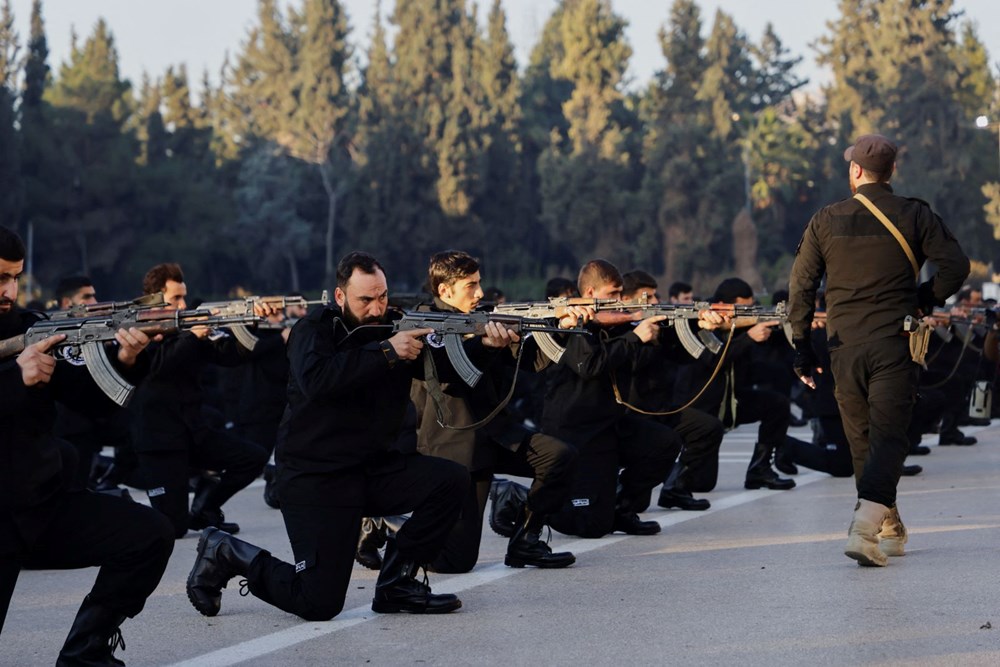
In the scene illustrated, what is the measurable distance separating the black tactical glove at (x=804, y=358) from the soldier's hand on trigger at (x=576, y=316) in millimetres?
1775

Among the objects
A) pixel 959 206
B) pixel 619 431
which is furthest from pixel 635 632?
pixel 959 206

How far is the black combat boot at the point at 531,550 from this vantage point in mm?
9359

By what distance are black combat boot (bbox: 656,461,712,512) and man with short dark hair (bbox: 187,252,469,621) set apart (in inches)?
193

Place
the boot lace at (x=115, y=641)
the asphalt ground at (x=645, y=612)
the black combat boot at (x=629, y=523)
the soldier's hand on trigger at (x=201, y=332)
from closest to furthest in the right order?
the boot lace at (x=115, y=641), the asphalt ground at (x=645, y=612), the black combat boot at (x=629, y=523), the soldier's hand on trigger at (x=201, y=332)

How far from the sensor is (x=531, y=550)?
9383mm

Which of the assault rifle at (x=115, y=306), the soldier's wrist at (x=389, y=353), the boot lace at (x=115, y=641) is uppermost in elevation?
the assault rifle at (x=115, y=306)

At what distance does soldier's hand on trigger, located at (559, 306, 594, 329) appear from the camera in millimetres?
10445

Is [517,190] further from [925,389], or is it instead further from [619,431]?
[619,431]

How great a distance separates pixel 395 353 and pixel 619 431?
12.7ft

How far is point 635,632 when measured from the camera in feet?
23.7

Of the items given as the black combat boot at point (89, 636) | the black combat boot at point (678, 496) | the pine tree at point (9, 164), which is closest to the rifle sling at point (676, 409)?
the black combat boot at point (678, 496)

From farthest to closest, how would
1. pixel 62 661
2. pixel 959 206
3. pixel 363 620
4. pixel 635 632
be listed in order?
pixel 959 206 < pixel 363 620 < pixel 635 632 < pixel 62 661

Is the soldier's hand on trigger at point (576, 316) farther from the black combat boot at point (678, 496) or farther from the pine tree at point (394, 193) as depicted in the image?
the pine tree at point (394, 193)

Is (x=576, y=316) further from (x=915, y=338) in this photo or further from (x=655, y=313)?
(x=915, y=338)
